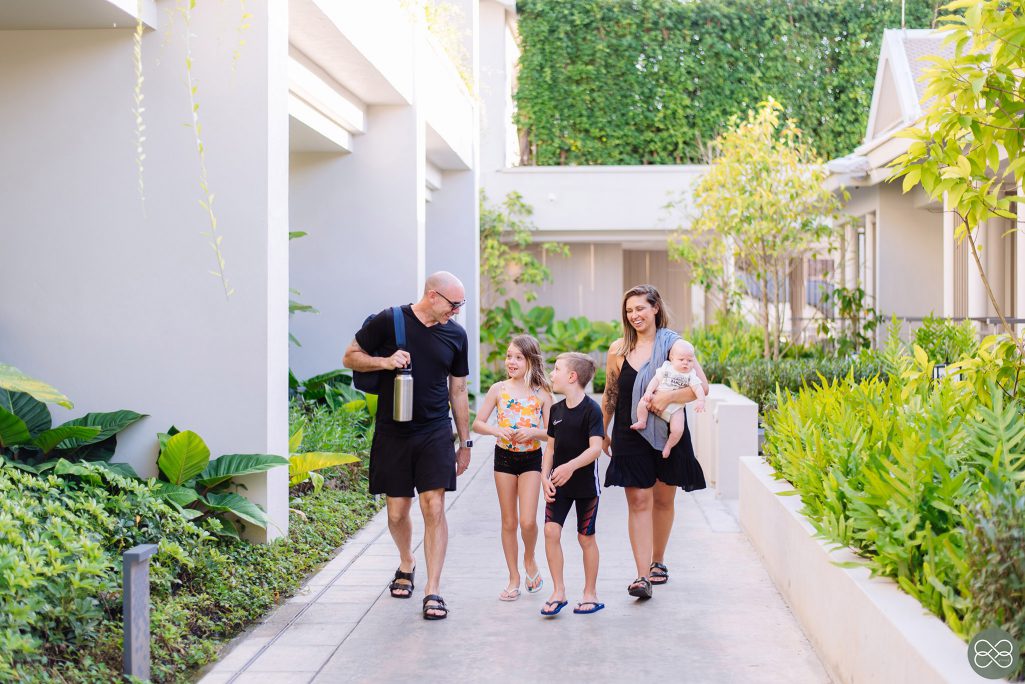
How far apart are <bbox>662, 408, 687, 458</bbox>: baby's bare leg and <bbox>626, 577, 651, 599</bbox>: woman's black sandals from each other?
2.27 ft

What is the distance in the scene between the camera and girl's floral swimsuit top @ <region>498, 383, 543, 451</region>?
20.5ft

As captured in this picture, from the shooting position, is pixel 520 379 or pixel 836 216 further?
pixel 836 216

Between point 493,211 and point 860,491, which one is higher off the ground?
point 493,211

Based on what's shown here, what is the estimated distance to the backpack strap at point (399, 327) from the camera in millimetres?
6207

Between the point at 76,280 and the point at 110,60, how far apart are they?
133 cm

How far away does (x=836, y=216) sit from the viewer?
47.3 feet

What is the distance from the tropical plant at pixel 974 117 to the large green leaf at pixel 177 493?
4.05 metres

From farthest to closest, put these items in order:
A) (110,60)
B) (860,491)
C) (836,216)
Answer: (836,216)
(110,60)
(860,491)

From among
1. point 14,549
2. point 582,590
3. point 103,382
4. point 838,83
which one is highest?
point 838,83

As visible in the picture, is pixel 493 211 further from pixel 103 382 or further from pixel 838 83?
pixel 103 382

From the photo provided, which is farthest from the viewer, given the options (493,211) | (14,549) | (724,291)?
(493,211)

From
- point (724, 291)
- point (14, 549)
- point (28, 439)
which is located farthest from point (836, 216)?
point (14, 549)

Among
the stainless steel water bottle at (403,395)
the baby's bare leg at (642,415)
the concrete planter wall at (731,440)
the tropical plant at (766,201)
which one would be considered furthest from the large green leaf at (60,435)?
the tropical plant at (766,201)

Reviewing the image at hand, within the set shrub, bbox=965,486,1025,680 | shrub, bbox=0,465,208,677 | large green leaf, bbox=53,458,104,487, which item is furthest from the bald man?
shrub, bbox=965,486,1025,680
